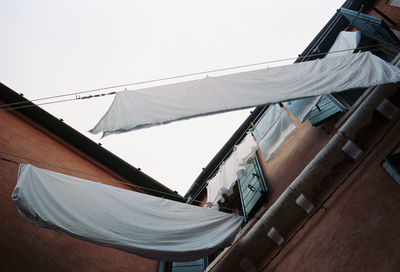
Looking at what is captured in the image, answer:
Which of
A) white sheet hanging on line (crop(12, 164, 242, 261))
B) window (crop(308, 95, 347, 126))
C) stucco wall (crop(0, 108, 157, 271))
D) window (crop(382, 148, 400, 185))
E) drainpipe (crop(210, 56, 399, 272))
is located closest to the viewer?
white sheet hanging on line (crop(12, 164, 242, 261))

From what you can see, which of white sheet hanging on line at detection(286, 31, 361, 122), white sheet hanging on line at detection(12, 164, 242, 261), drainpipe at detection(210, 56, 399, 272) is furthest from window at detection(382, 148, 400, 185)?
white sheet hanging on line at detection(12, 164, 242, 261)

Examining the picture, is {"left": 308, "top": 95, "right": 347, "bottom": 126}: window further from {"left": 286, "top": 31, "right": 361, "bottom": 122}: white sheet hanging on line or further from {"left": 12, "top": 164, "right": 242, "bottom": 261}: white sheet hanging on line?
{"left": 12, "top": 164, "right": 242, "bottom": 261}: white sheet hanging on line

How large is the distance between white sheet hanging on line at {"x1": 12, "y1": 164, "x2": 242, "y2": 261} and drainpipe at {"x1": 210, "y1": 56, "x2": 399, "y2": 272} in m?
0.51

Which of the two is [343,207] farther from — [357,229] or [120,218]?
[120,218]

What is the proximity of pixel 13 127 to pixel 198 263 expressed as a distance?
5.59m

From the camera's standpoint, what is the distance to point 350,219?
12.6 ft

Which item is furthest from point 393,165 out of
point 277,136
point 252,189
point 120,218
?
point 120,218

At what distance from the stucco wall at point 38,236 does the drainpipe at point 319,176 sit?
2.77 metres

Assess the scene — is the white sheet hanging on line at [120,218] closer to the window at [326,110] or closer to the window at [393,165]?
the window at [393,165]

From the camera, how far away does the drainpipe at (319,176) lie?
4.12m

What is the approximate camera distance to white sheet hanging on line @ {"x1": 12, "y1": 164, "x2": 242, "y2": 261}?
353cm

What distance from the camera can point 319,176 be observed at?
4.29 meters

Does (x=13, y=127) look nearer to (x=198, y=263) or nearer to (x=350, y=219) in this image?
(x=198, y=263)

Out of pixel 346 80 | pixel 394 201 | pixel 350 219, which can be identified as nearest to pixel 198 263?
pixel 350 219
